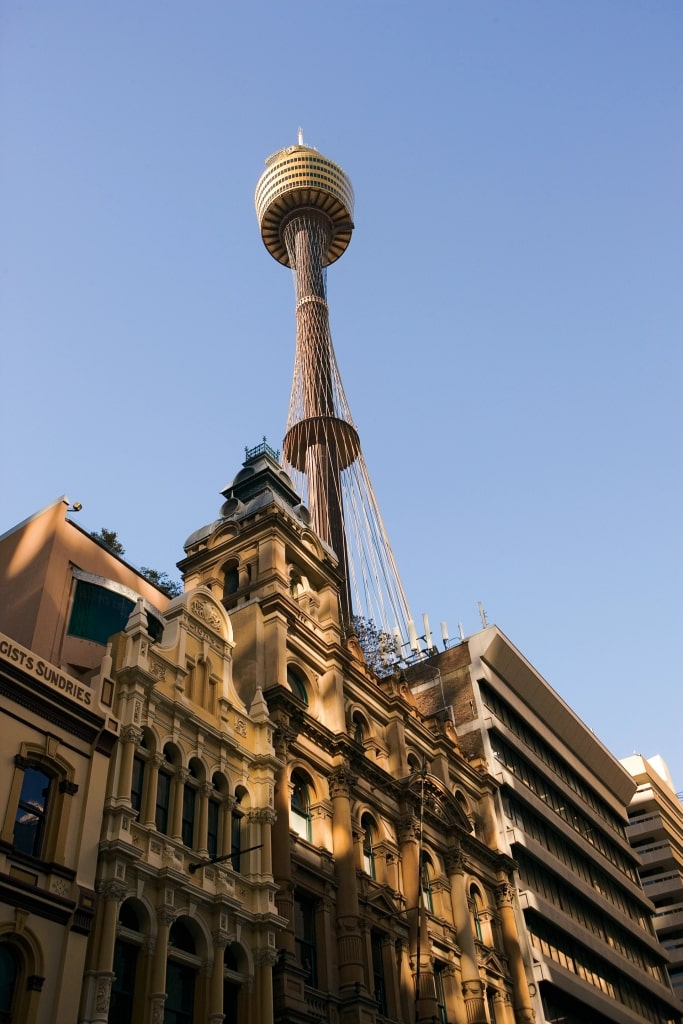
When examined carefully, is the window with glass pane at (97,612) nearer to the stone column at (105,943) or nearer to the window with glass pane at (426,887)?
the stone column at (105,943)

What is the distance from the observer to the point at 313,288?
110 m

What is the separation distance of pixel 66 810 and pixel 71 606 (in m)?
11.6

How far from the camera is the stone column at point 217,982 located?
27123 mm

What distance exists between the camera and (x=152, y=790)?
94.1 ft

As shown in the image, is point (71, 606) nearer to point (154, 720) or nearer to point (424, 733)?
point (154, 720)

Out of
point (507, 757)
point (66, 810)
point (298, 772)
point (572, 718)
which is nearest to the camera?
point (66, 810)

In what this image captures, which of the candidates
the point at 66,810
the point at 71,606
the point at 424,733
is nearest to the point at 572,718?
the point at 424,733

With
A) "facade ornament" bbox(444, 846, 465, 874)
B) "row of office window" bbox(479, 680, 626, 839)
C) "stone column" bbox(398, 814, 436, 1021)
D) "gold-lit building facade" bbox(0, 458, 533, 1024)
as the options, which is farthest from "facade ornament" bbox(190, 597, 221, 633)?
"row of office window" bbox(479, 680, 626, 839)

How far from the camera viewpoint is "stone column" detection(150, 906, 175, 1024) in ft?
82.7

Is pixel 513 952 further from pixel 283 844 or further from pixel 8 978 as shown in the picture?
pixel 8 978

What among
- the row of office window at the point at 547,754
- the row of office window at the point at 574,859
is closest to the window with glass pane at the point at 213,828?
the row of office window at the point at 574,859

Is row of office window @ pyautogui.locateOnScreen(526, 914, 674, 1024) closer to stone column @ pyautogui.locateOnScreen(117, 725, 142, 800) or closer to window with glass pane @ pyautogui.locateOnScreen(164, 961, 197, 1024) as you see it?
window with glass pane @ pyautogui.locateOnScreen(164, 961, 197, 1024)

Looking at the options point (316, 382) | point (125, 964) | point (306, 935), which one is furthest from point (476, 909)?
point (316, 382)

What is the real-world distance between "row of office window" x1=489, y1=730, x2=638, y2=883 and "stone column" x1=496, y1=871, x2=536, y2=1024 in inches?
383
